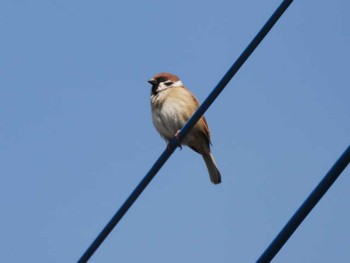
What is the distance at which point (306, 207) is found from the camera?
7.22 feet

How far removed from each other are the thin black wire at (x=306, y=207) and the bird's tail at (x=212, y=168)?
479 centimetres

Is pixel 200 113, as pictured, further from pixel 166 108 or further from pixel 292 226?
pixel 166 108

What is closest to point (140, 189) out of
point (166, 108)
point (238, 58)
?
point (238, 58)

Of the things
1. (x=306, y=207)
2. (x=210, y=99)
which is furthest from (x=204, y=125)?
(x=306, y=207)

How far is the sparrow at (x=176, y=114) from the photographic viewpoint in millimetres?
6621

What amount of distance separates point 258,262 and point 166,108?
4.52 m

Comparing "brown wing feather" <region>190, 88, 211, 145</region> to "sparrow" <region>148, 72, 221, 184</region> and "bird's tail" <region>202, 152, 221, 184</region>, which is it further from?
"bird's tail" <region>202, 152, 221, 184</region>

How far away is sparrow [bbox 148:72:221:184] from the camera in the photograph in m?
6.62

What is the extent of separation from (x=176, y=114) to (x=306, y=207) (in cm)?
445

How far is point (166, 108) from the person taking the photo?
6.68 m

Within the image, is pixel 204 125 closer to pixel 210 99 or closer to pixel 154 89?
pixel 154 89

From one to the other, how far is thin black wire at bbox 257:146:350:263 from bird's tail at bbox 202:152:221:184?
188 inches

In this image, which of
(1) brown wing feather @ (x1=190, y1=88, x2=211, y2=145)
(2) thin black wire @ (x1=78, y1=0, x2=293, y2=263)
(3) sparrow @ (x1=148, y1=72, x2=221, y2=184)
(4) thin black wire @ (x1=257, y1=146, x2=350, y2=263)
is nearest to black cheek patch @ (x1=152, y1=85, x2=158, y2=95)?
(3) sparrow @ (x1=148, y1=72, x2=221, y2=184)

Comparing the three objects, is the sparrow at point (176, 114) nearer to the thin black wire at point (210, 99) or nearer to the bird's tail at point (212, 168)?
the bird's tail at point (212, 168)
